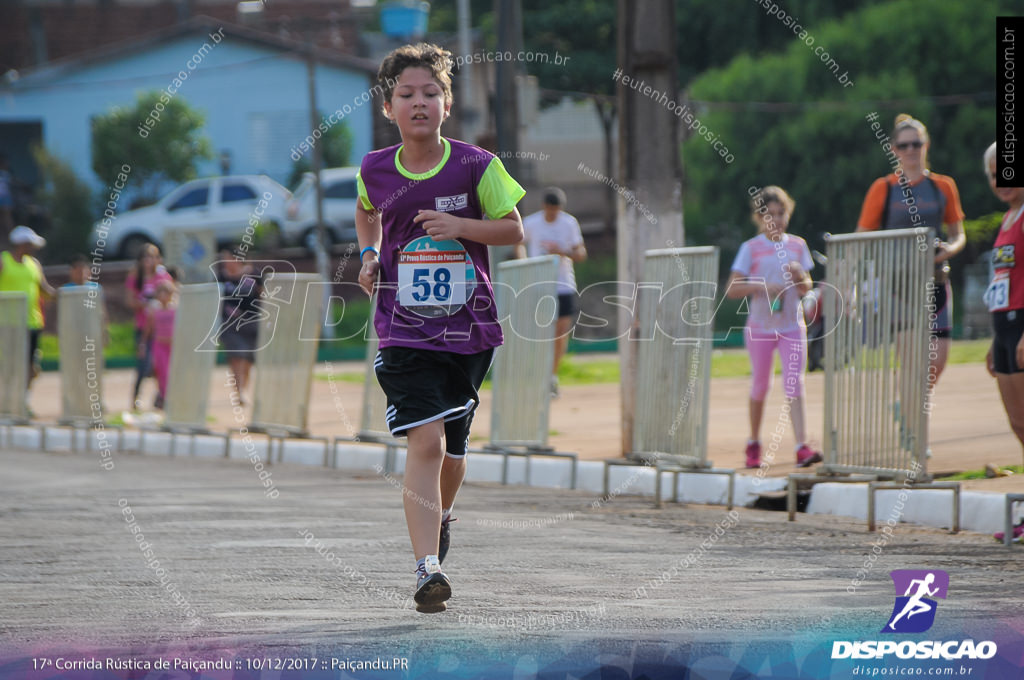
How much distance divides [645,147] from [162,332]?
23.2 feet

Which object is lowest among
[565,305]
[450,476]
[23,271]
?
[450,476]

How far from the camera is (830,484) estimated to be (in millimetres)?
8117

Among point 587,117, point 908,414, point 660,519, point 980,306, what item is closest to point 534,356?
point 660,519

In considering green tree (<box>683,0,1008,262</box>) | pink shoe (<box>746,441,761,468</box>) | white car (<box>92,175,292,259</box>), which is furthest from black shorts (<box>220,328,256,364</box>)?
white car (<box>92,175,292,259</box>)

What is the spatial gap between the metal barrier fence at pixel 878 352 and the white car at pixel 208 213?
2632cm

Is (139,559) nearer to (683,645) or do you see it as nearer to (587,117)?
(683,645)

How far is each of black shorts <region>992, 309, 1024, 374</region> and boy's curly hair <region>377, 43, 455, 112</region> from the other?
3075 mm

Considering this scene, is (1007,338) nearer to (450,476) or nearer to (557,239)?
(450,476)

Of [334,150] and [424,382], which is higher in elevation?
[334,150]

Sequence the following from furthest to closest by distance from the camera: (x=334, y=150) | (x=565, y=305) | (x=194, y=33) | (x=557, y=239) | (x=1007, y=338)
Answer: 1. (x=194, y=33)
2. (x=334, y=150)
3. (x=557, y=239)
4. (x=565, y=305)
5. (x=1007, y=338)

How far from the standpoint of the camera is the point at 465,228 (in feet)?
17.0

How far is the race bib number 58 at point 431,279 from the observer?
524 cm

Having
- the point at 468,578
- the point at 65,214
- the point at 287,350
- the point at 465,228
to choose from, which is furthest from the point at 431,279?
the point at 65,214

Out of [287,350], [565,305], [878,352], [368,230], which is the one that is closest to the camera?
[368,230]
